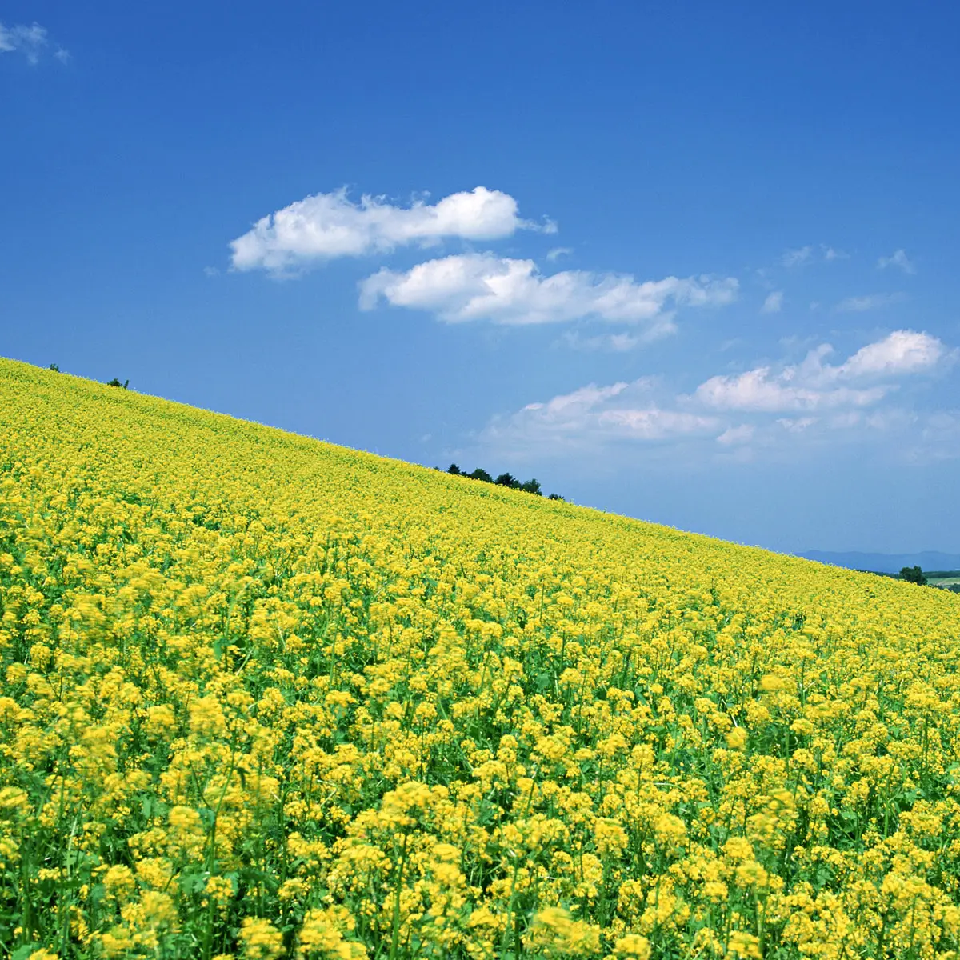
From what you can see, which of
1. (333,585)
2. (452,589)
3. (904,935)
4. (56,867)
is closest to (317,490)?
(452,589)

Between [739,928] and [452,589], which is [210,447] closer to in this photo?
[452,589]

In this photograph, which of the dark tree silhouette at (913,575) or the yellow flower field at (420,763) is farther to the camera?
the dark tree silhouette at (913,575)

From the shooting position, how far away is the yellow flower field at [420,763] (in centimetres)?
462

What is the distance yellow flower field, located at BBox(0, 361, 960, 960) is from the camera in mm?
4621

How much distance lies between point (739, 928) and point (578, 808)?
4.54ft

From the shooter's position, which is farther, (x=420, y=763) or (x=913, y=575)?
(x=913, y=575)

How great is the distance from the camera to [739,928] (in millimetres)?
5258

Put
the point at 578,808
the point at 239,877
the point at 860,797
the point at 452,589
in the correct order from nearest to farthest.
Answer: the point at 239,877 → the point at 578,808 → the point at 860,797 → the point at 452,589

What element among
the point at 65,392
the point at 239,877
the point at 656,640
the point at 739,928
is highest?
the point at 65,392

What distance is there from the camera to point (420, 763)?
6.20 m

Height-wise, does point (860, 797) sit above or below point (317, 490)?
below

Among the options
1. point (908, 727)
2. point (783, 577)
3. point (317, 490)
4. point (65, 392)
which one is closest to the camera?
point (908, 727)

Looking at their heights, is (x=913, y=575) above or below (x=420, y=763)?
above

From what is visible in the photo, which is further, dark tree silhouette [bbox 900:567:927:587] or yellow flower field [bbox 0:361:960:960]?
dark tree silhouette [bbox 900:567:927:587]
